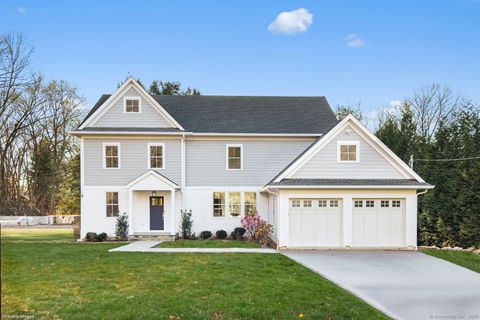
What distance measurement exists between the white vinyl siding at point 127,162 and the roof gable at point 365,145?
6.34 m

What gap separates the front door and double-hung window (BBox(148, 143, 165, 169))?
1.79m

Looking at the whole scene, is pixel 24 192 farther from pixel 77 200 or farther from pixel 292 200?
pixel 292 200

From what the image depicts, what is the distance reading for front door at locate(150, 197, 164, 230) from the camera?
21.5 m

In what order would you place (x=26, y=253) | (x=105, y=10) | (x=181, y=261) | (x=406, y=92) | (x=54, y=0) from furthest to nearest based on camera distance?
(x=406, y=92) → (x=105, y=10) → (x=54, y=0) → (x=26, y=253) → (x=181, y=261)

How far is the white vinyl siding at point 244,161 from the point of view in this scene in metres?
21.7

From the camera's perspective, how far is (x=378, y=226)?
17.2 meters

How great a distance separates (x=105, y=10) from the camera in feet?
62.7

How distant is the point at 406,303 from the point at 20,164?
4077 cm

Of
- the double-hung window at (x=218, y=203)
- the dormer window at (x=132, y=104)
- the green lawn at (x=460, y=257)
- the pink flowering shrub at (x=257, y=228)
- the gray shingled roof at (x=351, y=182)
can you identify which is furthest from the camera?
the double-hung window at (x=218, y=203)

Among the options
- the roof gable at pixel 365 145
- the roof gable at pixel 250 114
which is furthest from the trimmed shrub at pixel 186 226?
the roof gable at pixel 365 145

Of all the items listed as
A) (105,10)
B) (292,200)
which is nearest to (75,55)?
(105,10)

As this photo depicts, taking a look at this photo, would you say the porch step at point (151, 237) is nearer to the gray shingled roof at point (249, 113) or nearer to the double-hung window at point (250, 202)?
the double-hung window at point (250, 202)

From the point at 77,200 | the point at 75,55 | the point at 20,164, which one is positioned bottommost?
the point at 77,200

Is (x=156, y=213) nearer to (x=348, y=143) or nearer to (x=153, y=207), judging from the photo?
(x=153, y=207)
